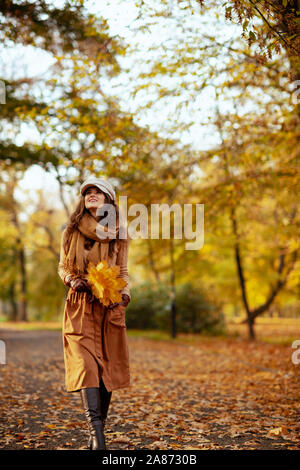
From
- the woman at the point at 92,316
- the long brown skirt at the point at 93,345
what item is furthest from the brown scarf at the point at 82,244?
the long brown skirt at the point at 93,345

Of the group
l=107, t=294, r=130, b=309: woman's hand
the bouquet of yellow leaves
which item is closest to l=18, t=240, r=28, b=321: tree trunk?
l=107, t=294, r=130, b=309: woman's hand

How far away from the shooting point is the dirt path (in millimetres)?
4290

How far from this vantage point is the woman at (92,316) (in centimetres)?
365

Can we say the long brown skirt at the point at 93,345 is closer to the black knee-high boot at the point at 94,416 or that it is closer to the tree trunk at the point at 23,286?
the black knee-high boot at the point at 94,416

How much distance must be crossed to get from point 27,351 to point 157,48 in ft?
31.5

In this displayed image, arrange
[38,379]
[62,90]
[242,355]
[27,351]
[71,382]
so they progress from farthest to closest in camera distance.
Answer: [27,351]
[242,355]
[62,90]
[38,379]
[71,382]

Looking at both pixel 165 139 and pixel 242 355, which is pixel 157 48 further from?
pixel 242 355

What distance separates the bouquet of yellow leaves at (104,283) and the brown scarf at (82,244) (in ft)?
0.60

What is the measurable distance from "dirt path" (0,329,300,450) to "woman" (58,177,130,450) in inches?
30.4

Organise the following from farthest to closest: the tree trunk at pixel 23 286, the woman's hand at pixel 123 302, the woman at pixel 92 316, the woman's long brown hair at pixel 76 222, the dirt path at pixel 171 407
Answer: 1. the tree trunk at pixel 23 286
2. the dirt path at pixel 171 407
3. the woman's long brown hair at pixel 76 222
4. the woman's hand at pixel 123 302
5. the woman at pixel 92 316

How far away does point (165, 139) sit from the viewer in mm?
8586

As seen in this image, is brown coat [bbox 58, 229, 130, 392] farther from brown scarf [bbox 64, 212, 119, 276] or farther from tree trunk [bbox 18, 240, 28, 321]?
tree trunk [bbox 18, 240, 28, 321]

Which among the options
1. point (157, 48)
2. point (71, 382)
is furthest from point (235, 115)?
point (71, 382)

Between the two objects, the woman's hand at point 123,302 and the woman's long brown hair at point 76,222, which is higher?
the woman's long brown hair at point 76,222
